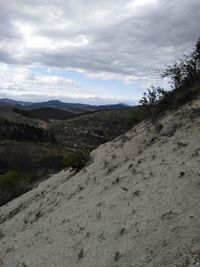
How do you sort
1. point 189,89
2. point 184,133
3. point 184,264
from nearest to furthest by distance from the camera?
point 184,264 < point 184,133 < point 189,89

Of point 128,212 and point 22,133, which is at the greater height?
point 128,212

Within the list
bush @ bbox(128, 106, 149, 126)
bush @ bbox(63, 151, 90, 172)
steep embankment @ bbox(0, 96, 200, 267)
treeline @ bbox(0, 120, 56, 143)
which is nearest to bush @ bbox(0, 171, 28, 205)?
bush @ bbox(63, 151, 90, 172)

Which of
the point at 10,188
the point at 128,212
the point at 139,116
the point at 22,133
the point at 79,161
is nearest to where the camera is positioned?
the point at 128,212

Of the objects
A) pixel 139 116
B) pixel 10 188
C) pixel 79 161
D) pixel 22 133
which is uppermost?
pixel 139 116

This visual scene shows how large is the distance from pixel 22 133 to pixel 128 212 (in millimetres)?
118467

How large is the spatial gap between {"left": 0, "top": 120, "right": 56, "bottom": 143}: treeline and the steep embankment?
106266mm

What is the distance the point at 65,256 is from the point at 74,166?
906 centimetres

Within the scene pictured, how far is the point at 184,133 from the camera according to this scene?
515 inches

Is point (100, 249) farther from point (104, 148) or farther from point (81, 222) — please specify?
point (104, 148)

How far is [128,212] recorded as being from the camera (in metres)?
9.82

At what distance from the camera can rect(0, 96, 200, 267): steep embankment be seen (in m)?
8.01

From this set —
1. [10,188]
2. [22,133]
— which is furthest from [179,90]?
[22,133]

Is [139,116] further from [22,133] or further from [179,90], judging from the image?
[22,133]

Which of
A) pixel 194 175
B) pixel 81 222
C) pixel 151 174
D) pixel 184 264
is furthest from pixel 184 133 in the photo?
pixel 184 264
